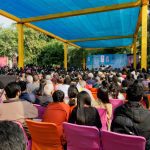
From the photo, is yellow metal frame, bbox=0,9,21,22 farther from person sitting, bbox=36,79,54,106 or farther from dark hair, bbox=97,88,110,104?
dark hair, bbox=97,88,110,104

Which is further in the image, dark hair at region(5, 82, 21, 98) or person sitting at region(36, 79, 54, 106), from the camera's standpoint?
person sitting at region(36, 79, 54, 106)

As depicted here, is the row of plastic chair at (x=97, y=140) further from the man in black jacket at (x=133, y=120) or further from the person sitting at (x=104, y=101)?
the person sitting at (x=104, y=101)

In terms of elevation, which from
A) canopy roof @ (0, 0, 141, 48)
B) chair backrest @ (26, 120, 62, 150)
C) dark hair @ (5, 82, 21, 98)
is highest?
canopy roof @ (0, 0, 141, 48)

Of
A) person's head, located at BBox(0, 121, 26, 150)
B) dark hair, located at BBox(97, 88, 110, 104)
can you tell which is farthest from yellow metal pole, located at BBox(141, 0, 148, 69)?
person's head, located at BBox(0, 121, 26, 150)

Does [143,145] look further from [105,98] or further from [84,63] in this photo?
[84,63]

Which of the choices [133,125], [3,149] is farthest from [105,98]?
[3,149]

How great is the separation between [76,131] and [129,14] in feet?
32.5

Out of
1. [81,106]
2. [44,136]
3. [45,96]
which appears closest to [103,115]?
[81,106]

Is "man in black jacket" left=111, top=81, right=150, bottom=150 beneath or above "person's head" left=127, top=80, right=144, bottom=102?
beneath

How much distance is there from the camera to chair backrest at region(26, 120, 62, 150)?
3.09m

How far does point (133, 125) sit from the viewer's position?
9.32 feet

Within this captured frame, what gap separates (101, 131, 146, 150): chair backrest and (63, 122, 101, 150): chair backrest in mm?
97

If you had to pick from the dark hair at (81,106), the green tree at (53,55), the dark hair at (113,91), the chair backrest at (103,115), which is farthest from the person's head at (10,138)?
the green tree at (53,55)

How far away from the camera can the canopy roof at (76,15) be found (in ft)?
31.6
